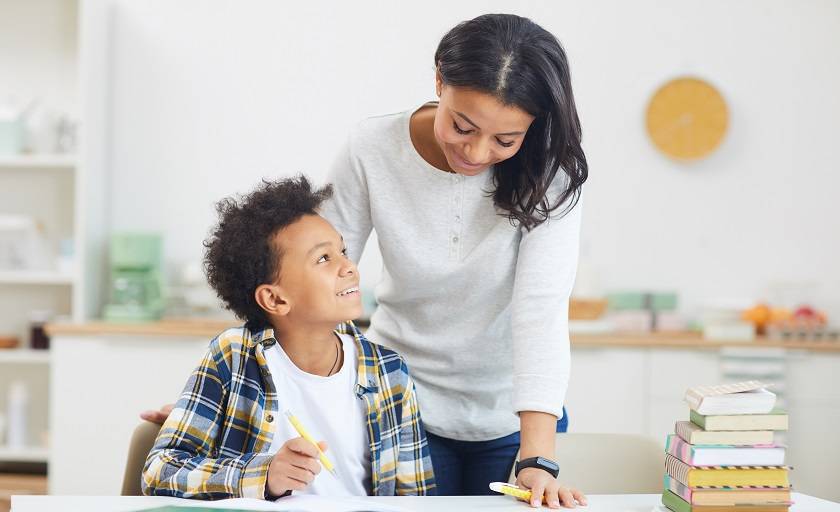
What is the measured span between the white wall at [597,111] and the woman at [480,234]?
2034 millimetres

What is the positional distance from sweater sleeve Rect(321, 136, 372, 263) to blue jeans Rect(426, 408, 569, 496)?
375 millimetres

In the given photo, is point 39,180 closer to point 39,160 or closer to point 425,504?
point 39,160

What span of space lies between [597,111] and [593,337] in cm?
95

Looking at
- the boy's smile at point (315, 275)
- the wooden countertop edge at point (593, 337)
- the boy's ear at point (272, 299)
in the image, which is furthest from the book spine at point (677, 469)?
the wooden countertop edge at point (593, 337)

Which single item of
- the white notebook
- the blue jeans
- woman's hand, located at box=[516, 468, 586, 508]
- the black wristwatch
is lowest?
the blue jeans

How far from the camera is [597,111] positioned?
12.3ft

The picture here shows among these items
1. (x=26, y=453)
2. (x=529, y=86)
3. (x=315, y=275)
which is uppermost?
(x=529, y=86)

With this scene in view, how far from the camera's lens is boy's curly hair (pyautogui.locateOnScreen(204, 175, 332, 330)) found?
5.16 ft

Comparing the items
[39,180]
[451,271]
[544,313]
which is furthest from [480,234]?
[39,180]

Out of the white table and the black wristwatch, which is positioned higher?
the black wristwatch

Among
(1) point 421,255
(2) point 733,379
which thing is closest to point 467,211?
(1) point 421,255

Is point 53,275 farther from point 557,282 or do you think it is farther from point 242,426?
point 557,282

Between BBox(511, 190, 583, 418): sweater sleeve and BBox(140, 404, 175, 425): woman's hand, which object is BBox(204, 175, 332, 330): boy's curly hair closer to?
BBox(140, 404, 175, 425): woman's hand

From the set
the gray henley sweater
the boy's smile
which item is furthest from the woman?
the boy's smile
